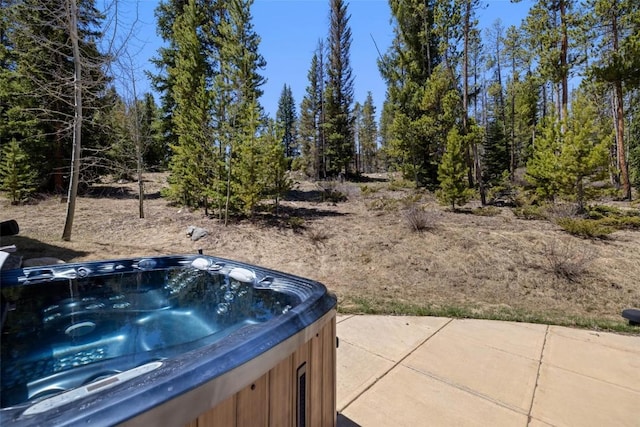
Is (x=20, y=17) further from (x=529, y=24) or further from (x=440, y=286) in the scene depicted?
(x=529, y=24)

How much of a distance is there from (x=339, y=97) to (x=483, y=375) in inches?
827

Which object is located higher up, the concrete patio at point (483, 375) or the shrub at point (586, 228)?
the shrub at point (586, 228)

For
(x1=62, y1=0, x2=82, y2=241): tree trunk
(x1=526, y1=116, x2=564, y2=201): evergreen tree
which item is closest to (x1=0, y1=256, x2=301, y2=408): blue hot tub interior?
(x1=62, y1=0, x2=82, y2=241): tree trunk

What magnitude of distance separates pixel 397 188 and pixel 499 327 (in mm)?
12765

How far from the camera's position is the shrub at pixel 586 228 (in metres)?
7.05

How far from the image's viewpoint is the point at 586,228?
715cm

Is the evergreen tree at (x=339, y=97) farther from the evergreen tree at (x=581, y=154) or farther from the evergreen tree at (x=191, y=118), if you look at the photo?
the evergreen tree at (x=581, y=154)

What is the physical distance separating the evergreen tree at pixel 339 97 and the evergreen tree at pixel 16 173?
15.4 metres

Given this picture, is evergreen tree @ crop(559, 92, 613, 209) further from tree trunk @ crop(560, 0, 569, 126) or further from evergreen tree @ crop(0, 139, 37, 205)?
evergreen tree @ crop(0, 139, 37, 205)

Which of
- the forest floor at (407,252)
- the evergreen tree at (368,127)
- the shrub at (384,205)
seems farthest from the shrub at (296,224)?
the evergreen tree at (368,127)

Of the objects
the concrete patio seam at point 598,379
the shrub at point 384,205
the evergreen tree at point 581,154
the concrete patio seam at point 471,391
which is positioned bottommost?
the concrete patio seam at point 598,379

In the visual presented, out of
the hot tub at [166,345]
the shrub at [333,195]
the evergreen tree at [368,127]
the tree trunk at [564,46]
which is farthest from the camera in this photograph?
the evergreen tree at [368,127]

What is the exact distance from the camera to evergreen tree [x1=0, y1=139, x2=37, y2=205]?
10945 millimetres

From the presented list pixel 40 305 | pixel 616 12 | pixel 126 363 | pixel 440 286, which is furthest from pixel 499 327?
pixel 616 12
